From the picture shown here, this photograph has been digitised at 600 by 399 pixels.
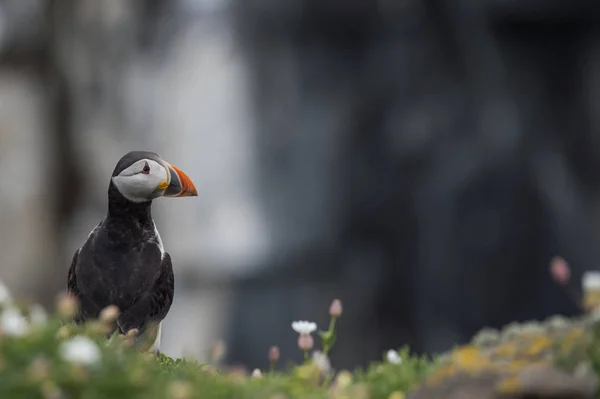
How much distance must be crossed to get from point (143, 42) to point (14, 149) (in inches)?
102

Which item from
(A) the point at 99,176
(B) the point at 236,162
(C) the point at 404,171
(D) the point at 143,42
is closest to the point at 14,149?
(A) the point at 99,176

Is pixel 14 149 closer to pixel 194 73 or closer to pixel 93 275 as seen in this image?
pixel 194 73

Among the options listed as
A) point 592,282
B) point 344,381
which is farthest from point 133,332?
point 592,282

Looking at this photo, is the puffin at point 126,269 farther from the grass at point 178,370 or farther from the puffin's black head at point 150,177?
the grass at point 178,370

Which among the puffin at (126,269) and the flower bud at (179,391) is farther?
the puffin at (126,269)

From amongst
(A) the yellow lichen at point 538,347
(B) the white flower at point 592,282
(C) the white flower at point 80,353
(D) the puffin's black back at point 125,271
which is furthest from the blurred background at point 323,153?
(C) the white flower at point 80,353

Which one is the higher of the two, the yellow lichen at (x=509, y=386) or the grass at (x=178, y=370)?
the grass at (x=178, y=370)

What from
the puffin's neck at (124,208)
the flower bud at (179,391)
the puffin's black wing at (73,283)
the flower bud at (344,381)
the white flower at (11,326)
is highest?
the puffin's neck at (124,208)

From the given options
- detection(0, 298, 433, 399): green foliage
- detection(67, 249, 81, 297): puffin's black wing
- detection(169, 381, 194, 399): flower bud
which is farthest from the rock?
detection(67, 249, 81, 297): puffin's black wing

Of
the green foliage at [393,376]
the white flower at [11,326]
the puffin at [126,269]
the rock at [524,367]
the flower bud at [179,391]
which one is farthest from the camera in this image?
the puffin at [126,269]

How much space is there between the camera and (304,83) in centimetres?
1262

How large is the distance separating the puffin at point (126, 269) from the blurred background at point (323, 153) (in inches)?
338

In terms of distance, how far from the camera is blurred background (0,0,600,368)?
12016mm

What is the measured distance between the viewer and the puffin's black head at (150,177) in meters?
3.08
